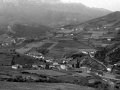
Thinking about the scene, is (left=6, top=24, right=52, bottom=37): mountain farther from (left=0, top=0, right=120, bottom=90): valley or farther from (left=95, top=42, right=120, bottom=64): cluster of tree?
(left=95, top=42, right=120, bottom=64): cluster of tree

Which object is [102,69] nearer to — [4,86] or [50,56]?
[50,56]

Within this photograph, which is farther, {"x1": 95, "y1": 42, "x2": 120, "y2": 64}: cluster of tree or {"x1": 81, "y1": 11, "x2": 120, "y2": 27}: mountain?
{"x1": 81, "y1": 11, "x2": 120, "y2": 27}: mountain

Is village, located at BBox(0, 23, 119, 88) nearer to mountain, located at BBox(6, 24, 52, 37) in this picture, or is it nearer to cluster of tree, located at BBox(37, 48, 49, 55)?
cluster of tree, located at BBox(37, 48, 49, 55)

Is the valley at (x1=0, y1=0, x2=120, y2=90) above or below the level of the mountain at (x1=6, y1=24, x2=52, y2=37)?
below

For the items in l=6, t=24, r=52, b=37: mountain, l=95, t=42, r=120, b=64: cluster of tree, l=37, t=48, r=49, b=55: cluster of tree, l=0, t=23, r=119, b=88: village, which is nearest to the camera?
l=0, t=23, r=119, b=88: village

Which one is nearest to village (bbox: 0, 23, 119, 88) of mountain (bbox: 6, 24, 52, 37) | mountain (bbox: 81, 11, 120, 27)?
mountain (bbox: 81, 11, 120, 27)

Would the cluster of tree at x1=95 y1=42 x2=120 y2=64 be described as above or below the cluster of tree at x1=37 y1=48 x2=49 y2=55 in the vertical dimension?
below

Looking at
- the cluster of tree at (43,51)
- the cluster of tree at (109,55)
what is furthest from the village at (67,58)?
the cluster of tree at (109,55)

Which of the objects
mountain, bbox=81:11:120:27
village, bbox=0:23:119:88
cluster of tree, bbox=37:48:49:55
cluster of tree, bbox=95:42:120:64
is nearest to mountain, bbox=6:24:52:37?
mountain, bbox=81:11:120:27

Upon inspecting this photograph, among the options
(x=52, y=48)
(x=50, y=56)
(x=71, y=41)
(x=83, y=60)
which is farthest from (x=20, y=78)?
(x=71, y=41)

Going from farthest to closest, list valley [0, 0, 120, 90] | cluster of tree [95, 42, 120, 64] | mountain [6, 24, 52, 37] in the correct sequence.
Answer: mountain [6, 24, 52, 37] → cluster of tree [95, 42, 120, 64] → valley [0, 0, 120, 90]

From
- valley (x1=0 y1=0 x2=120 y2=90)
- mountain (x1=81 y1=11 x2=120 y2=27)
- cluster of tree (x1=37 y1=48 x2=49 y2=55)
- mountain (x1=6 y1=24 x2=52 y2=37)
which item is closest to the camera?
valley (x1=0 y1=0 x2=120 y2=90)
